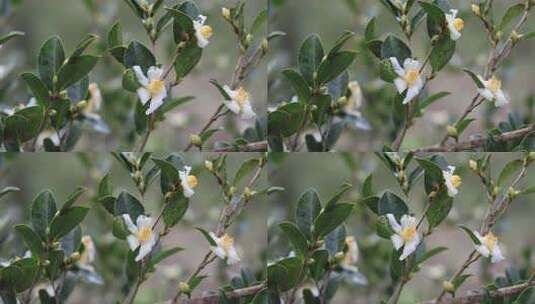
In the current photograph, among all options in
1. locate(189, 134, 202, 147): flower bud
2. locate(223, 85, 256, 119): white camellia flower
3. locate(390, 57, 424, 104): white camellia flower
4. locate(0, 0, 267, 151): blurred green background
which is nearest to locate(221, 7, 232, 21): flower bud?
locate(0, 0, 267, 151): blurred green background

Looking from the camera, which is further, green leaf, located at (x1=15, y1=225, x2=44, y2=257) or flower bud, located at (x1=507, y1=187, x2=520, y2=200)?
flower bud, located at (x1=507, y1=187, x2=520, y2=200)

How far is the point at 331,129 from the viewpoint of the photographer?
7.06 feet

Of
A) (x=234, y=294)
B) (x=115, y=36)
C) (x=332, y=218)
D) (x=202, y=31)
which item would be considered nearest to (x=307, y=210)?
(x=332, y=218)

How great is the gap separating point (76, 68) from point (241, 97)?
Answer: 39 centimetres

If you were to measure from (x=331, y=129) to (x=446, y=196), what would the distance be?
329 millimetres

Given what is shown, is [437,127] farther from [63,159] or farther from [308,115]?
[63,159]

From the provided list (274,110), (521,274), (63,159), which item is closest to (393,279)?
(521,274)

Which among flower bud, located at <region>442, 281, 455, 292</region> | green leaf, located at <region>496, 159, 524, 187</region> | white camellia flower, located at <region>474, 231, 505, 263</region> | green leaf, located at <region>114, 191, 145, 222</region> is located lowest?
flower bud, located at <region>442, 281, 455, 292</region>

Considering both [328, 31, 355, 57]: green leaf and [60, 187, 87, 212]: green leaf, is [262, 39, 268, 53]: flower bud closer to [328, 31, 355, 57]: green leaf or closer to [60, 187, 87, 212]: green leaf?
[328, 31, 355, 57]: green leaf

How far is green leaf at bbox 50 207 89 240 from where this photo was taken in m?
1.98

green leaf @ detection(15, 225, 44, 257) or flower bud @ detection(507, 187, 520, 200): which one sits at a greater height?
green leaf @ detection(15, 225, 44, 257)

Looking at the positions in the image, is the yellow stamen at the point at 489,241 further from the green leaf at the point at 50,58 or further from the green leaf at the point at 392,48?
the green leaf at the point at 50,58

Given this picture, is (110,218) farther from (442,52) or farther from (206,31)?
(442,52)

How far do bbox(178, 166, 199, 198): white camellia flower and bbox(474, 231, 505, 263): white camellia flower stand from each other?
0.73 meters
